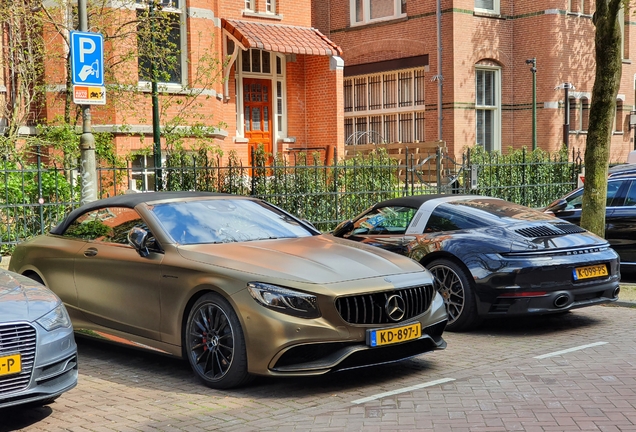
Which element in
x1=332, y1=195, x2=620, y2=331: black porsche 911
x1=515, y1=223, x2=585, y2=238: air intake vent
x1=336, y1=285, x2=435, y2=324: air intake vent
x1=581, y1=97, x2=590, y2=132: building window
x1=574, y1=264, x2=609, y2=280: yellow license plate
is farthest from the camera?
x1=581, y1=97, x2=590, y2=132: building window

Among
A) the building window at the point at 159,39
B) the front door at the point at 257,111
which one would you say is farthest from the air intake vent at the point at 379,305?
the front door at the point at 257,111

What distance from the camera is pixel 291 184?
623 inches

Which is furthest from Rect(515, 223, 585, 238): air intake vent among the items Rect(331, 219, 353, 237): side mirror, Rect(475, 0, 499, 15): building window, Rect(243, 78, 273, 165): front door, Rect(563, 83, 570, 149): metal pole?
Rect(475, 0, 499, 15): building window

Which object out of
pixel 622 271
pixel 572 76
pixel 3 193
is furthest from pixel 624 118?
pixel 3 193

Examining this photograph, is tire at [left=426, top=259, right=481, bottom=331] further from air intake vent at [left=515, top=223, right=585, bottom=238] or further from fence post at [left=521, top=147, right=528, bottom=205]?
fence post at [left=521, top=147, right=528, bottom=205]

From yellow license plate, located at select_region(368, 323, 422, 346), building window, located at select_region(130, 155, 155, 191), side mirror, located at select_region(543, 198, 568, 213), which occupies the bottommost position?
yellow license plate, located at select_region(368, 323, 422, 346)

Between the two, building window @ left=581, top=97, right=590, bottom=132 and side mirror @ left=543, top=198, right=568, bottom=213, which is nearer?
side mirror @ left=543, top=198, right=568, bottom=213

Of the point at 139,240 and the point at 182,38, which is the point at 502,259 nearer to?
the point at 139,240

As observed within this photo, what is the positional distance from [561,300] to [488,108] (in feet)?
76.5

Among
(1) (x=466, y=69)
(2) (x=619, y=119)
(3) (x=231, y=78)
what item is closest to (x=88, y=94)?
(3) (x=231, y=78)

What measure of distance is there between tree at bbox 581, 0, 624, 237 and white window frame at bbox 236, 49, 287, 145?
1226 centimetres

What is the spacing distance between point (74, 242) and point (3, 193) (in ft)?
20.6

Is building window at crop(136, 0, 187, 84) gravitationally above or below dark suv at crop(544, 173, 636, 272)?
above

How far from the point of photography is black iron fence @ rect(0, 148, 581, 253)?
1385 cm
